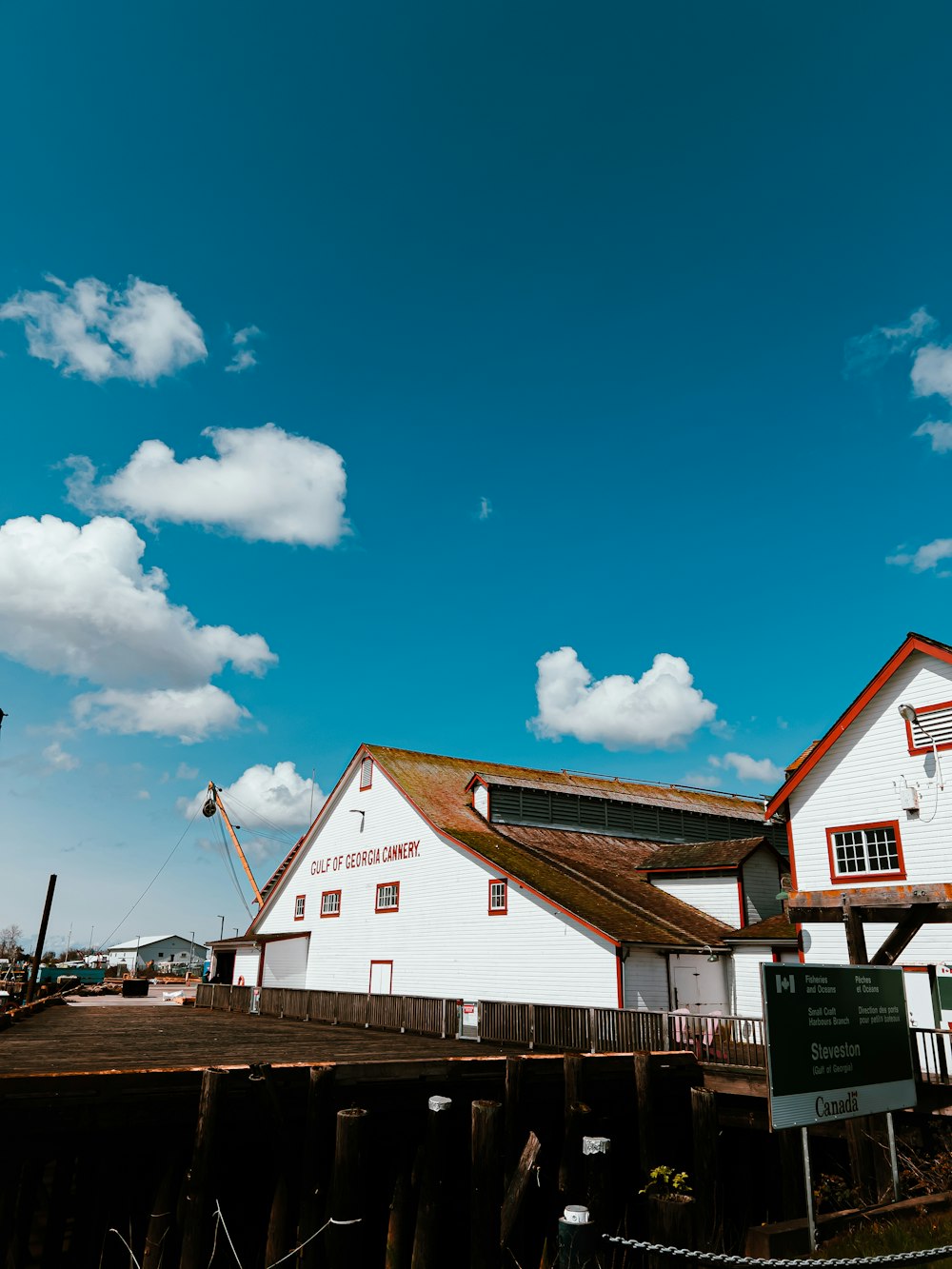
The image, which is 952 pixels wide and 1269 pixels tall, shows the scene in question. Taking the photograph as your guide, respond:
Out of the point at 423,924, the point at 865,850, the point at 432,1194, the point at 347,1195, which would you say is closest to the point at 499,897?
the point at 423,924

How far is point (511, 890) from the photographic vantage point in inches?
1184

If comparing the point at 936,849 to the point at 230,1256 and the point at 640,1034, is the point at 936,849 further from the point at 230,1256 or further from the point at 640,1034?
the point at 230,1256

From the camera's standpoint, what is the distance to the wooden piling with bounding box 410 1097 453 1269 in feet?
31.1

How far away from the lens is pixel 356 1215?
9.27m

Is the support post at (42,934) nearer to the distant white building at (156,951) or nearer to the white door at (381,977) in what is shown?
the white door at (381,977)

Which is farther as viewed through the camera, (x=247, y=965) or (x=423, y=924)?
(x=247, y=965)

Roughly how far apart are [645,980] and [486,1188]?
703 inches

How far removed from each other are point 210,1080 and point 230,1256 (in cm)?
202

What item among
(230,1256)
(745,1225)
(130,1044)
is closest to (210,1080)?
(230,1256)

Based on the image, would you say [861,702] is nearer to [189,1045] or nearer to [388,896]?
[189,1045]

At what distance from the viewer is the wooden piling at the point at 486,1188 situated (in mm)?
9516

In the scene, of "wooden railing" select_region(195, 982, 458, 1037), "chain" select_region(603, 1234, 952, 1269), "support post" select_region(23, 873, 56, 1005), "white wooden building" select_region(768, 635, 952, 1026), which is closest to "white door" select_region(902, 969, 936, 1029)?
"white wooden building" select_region(768, 635, 952, 1026)

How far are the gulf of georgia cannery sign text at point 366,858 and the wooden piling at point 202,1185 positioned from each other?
26.1 m

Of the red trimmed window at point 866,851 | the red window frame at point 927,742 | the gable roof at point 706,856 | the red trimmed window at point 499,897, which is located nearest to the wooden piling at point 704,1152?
the red trimmed window at point 866,851
